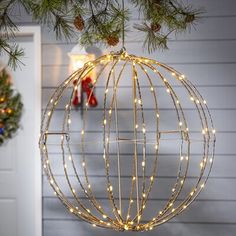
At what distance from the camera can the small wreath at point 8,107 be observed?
3.24 metres

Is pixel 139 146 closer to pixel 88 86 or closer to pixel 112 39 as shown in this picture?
pixel 88 86

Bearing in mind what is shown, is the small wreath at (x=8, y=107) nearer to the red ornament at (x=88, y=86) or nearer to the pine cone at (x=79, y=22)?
the red ornament at (x=88, y=86)

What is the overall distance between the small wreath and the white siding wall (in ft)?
2.87

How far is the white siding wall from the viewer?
293 centimetres

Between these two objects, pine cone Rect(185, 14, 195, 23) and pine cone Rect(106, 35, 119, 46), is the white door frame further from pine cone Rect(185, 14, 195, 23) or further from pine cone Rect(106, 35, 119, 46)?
pine cone Rect(185, 14, 195, 23)

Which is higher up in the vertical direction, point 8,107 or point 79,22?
point 79,22

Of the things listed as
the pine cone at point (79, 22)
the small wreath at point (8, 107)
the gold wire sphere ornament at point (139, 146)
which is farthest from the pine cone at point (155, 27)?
the small wreath at point (8, 107)

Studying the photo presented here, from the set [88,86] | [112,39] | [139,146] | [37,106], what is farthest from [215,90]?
[112,39]

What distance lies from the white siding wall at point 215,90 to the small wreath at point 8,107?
875 mm

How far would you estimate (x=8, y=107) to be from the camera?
10.6 ft

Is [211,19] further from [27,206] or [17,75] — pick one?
[27,206]

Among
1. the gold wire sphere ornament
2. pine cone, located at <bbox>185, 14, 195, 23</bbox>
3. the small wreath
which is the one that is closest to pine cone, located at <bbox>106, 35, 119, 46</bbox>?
pine cone, located at <bbox>185, 14, 195, 23</bbox>

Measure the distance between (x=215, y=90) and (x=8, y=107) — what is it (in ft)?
4.54

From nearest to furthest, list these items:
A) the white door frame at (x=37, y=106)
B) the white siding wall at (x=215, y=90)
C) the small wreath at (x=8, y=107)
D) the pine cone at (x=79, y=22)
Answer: the pine cone at (x=79, y=22) → the white siding wall at (x=215, y=90) → the white door frame at (x=37, y=106) → the small wreath at (x=8, y=107)
